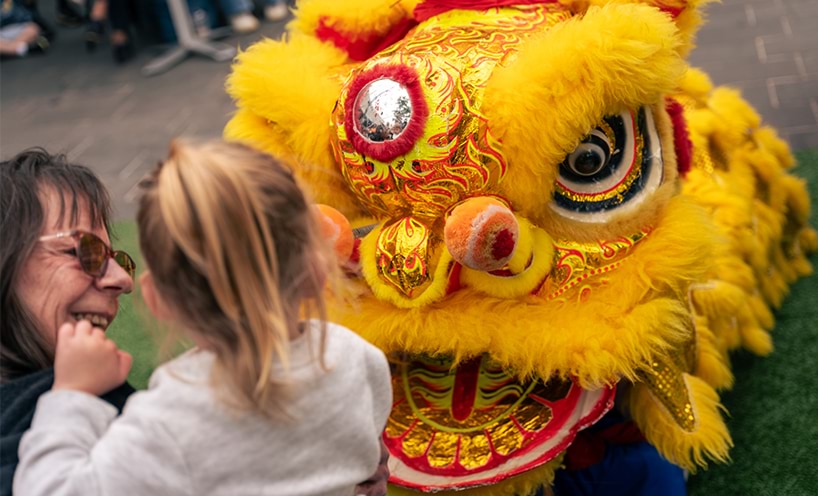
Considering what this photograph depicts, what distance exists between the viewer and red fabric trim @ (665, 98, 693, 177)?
5.78 ft

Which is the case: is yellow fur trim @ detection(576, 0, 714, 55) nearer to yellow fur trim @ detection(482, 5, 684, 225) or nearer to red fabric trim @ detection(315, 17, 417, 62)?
yellow fur trim @ detection(482, 5, 684, 225)

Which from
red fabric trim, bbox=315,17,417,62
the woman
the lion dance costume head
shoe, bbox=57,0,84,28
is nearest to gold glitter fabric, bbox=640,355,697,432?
the lion dance costume head

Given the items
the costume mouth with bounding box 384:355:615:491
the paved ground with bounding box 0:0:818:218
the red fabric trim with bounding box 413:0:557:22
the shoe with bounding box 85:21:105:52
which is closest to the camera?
the costume mouth with bounding box 384:355:615:491

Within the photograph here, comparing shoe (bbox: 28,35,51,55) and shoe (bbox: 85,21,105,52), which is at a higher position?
shoe (bbox: 85,21,105,52)

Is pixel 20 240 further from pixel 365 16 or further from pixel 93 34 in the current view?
pixel 93 34

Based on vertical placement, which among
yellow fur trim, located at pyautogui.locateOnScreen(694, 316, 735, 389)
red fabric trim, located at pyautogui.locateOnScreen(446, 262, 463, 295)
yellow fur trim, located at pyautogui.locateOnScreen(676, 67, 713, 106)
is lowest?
yellow fur trim, located at pyautogui.locateOnScreen(694, 316, 735, 389)

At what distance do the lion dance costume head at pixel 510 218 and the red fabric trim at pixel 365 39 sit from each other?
0.07 metres

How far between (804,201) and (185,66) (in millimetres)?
3969

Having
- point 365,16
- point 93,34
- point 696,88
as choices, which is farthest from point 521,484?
point 93,34

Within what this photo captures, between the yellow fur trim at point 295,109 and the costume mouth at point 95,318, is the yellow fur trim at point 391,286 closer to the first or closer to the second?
the yellow fur trim at point 295,109

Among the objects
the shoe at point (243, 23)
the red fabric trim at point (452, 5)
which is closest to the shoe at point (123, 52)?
the shoe at point (243, 23)

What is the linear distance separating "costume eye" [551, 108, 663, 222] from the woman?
2.46ft

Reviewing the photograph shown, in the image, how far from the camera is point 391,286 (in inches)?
59.6

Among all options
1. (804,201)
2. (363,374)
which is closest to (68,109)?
(804,201)
